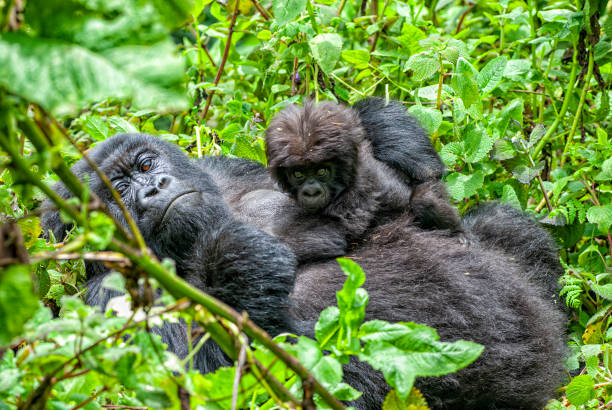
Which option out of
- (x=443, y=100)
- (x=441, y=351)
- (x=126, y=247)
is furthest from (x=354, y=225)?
(x=126, y=247)

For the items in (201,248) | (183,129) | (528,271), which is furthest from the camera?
(183,129)

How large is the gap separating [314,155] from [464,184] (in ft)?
2.56

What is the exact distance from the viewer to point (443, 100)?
11.1ft

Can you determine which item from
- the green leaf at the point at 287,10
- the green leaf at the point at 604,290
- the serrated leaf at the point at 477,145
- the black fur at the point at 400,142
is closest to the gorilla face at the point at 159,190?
the green leaf at the point at 287,10

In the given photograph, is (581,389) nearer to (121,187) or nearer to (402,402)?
(402,402)

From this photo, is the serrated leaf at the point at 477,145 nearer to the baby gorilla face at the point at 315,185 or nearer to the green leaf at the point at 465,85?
the green leaf at the point at 465,85

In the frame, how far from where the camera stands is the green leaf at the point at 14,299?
0.89 meters

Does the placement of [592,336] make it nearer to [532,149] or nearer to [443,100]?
[532,149]

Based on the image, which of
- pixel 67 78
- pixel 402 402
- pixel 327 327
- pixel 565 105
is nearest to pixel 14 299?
pixel 67 78

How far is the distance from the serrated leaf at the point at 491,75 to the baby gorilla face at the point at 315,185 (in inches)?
35.5

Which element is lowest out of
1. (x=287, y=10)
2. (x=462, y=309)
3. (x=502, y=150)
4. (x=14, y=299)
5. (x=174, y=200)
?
(x=462, y=309)

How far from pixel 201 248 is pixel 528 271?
1558mm

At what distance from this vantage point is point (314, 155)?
2824 millimetres

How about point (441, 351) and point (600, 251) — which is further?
point (600, 251)
